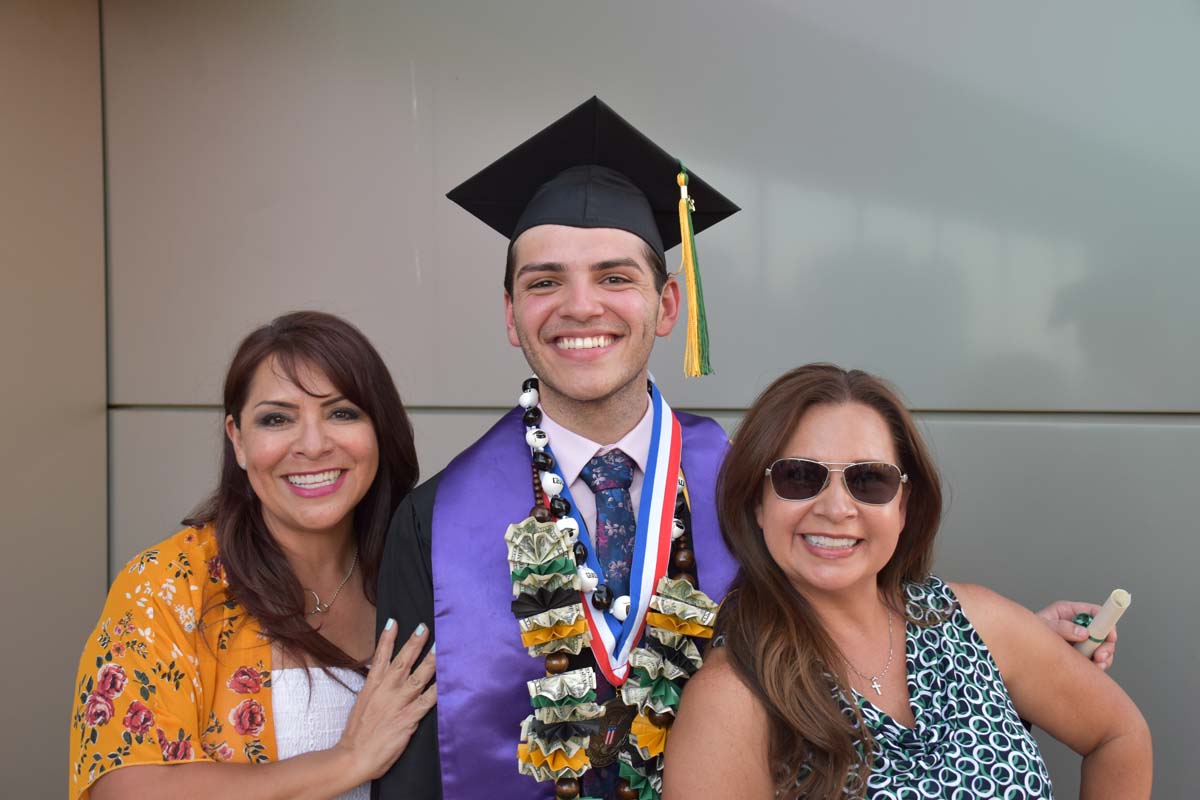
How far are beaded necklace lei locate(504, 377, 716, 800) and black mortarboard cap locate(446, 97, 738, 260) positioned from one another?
64 centimetres

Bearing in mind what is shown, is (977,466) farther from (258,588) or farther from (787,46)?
(258,588)

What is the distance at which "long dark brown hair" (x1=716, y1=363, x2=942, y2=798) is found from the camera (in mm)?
1591

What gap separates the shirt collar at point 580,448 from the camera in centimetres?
197

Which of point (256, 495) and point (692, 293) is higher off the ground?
point (692, 293)

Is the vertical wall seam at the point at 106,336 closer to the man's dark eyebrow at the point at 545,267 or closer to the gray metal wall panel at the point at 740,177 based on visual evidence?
the gray metal wall panel at the point at 740,177

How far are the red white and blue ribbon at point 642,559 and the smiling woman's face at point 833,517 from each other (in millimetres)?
220

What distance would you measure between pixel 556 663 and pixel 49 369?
2802 mm

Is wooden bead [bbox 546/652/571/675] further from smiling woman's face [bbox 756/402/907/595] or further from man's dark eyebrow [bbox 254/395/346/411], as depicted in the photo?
man's dark eyebrow [bbox 254/395/346/411]

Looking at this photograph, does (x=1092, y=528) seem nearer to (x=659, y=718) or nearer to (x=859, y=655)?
(x=859, y=655)

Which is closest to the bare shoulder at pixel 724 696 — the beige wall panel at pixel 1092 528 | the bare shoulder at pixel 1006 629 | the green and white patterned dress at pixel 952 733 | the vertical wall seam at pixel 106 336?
the green and white patterned dress at pixel 952 733

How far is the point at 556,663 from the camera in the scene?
1.80 metres

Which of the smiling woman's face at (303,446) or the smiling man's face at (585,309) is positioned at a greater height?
the smiling man's face at (585,309)

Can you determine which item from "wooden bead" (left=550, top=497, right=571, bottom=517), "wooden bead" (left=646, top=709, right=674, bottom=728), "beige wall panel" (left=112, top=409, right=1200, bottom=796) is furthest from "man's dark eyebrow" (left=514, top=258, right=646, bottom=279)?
"beige wall panel" (left=112, top=409, right=1200, bottom=796)

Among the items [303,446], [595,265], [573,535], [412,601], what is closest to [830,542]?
[573,535]
